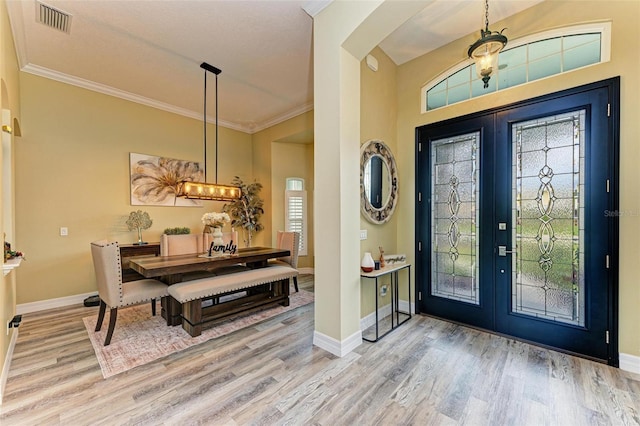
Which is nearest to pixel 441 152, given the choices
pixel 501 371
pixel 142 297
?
pixel 501 371

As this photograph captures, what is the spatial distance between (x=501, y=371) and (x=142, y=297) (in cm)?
366

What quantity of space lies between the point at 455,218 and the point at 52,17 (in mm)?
5034

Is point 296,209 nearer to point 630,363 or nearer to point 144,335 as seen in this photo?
point 144,335

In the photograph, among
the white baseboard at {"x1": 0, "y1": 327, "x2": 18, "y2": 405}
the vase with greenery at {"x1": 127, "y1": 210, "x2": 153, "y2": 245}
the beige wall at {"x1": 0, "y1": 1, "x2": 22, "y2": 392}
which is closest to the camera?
the white baseboard at {"x1": 0, "y1": 327, "x2": 18, "y2": 405}

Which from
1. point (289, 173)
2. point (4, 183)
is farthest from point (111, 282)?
point (289, 173)

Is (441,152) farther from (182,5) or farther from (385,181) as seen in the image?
(182,5)

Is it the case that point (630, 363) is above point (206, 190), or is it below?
below

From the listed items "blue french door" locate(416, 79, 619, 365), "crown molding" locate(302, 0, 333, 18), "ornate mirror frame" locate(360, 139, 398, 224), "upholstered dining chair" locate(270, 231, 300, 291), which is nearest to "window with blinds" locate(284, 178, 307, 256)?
"upholstered dining chair" locate(270, 231, 300, 291)

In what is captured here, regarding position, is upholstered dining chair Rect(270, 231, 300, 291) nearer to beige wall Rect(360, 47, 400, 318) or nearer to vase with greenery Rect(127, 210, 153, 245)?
beige wall Rect(360, 47, 400, 318)

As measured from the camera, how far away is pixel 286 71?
3.97 m

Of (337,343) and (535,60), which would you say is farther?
(535,60)

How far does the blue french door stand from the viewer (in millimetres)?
2348

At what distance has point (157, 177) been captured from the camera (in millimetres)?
4895

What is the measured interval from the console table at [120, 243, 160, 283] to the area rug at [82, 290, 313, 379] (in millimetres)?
498
